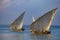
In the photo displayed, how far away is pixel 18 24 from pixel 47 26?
90.5ft

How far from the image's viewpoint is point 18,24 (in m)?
102

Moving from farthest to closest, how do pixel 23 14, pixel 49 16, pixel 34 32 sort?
1. pixel 23 14
2. pixel 34 32
3. pixel 49 16

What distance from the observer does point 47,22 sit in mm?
74938

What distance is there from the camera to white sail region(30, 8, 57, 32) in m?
74.3

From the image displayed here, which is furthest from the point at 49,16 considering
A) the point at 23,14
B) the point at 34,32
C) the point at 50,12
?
the point at 23,14

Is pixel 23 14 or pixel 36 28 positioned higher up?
pixel 23 14

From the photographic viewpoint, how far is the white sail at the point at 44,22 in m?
74.3

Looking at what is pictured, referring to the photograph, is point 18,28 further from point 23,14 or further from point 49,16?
point 49,16

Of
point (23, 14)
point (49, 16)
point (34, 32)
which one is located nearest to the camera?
point (49, 16)

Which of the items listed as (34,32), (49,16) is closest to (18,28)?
(34,32)

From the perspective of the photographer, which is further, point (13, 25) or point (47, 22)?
point (13, 25)

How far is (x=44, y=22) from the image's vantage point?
75.6 m

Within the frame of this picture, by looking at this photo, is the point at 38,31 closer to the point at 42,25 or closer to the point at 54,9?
the point at 42,25

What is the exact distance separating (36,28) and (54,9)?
7.55 m
